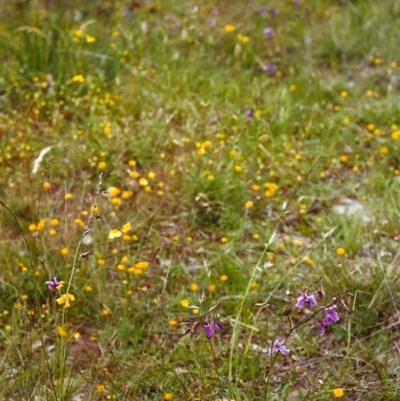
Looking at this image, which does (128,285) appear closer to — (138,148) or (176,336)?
(176,336)

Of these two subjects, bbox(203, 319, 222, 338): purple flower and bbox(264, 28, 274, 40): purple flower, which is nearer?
bbox(203, 319, 222, 338): purple flower

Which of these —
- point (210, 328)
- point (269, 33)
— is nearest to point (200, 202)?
point (210, 328)

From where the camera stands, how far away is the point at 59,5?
16.8ft

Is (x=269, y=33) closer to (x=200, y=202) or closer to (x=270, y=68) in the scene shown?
(x=270, y=68)

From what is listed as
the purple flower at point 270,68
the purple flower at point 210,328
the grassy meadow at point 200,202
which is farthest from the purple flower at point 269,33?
the purple flower at point 210,328

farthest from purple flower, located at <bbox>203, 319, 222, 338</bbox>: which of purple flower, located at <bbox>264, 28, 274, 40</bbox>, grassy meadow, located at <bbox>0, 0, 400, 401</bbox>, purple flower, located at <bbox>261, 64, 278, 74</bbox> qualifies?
purple flower, located at <bbox>264, 28, 274, 40</bbox>

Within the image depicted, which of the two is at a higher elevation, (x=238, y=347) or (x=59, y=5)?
(x=59, y=5)

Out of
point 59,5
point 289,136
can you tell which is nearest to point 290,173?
point 289,136

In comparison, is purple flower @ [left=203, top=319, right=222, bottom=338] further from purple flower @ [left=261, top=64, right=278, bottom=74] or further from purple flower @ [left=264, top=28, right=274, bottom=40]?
purple flower @ [left=264, top=28, right=274, bottom=40]

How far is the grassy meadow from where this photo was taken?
2.32m

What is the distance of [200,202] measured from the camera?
332cm

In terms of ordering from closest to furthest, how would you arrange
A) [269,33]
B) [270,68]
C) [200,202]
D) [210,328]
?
[210,328] → [200,202] → [270,68] → [269,33]

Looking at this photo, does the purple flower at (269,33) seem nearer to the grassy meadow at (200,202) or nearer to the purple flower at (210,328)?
the grassy meadow at (200,202)

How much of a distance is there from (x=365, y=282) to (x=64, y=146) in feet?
5.73
